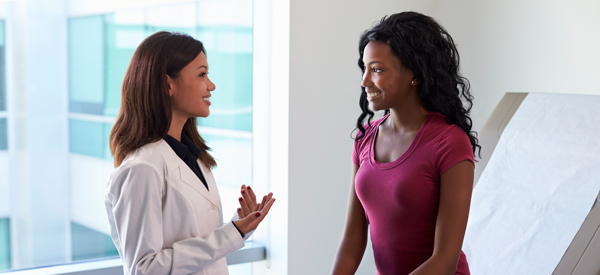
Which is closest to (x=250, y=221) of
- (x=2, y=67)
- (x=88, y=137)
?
(x=88, y=137)

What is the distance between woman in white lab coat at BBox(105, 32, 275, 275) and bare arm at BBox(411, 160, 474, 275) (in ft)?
1.41

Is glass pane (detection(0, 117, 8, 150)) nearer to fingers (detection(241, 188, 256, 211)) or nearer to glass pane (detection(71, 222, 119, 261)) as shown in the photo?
glass pane (detection(71, 222, 119, 261))

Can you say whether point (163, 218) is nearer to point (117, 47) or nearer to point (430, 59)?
point (430, 59)

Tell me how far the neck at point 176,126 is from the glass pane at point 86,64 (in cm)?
108

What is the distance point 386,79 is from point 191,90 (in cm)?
49

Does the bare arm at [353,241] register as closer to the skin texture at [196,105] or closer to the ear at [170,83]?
the skin texture at [196,105]

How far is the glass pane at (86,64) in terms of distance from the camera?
2.15m

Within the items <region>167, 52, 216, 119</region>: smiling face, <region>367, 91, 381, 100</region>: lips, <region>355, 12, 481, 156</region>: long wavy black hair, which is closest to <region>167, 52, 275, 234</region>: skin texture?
<region>167, 52, 216, 119</region>: smiling face

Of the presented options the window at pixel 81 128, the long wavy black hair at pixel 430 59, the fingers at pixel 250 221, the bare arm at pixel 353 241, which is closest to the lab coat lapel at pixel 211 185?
the fingers at pixel 250 221

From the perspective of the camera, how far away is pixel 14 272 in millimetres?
2031

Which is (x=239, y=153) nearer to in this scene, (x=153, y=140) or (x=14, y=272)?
(x=14, y=272)

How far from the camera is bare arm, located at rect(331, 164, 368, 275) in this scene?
1.38m

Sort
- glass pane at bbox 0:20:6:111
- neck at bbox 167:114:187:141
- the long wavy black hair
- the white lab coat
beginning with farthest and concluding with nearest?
1. glass pane at bbox 0:20:6:111
2. neck at bbox 167:114:187:141
3. the long wavy black hair
4. the white lab coat

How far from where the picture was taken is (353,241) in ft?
4.58
